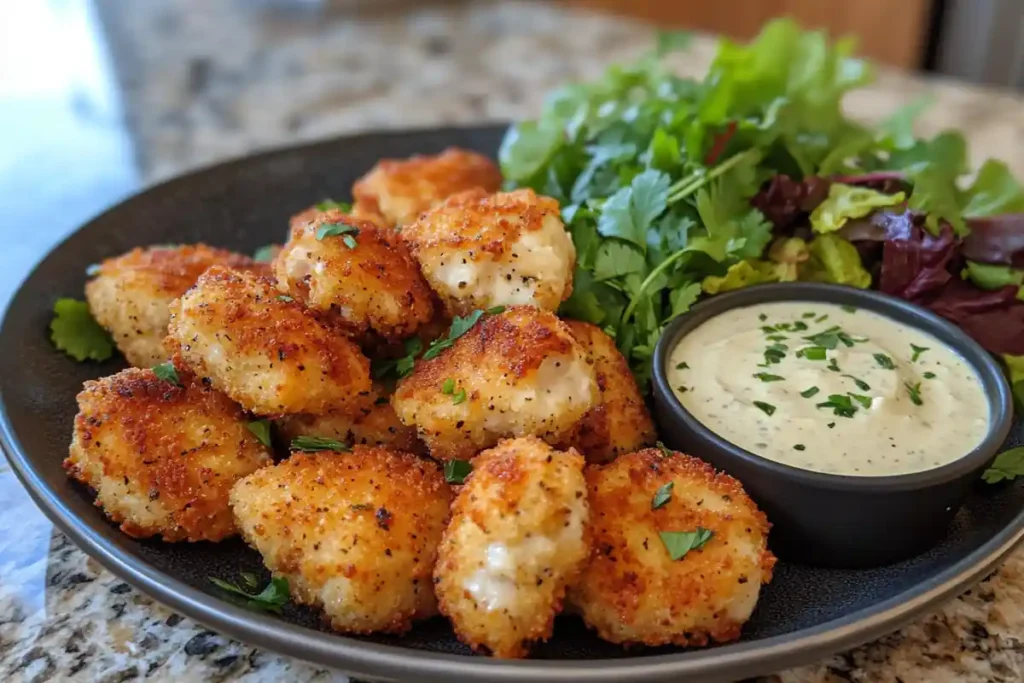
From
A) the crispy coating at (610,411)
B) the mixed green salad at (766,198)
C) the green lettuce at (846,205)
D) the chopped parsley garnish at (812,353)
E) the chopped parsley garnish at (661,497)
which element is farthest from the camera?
the green lettuce at (846,205)

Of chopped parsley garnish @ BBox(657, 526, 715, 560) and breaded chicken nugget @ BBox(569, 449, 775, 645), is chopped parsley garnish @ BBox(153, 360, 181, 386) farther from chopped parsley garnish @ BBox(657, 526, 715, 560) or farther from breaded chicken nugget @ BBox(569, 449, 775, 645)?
chopped parsley garnish @ BBox(657, 526, 715, 560)

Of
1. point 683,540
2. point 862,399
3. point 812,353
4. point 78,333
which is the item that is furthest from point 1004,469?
point 78,333

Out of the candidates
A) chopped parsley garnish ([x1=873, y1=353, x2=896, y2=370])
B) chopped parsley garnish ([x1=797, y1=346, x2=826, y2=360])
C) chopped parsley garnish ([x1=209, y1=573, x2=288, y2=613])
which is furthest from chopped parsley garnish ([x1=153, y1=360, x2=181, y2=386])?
chopped parsley garnish ([x1=873, y1=353, x2=896, y2=370])

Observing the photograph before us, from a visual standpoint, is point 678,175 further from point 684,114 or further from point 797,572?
point 797,572

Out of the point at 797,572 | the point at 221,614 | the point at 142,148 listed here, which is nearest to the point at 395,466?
the point at 221,614

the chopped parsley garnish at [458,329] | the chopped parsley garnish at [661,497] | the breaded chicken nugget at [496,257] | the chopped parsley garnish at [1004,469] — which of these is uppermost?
the breaded chicken nugget at [496,257]

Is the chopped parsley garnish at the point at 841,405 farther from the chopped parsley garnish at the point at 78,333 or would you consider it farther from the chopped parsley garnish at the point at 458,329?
the chopped parsley garnish at the point at 78,333

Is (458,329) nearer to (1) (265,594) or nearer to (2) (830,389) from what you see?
(1) (265,594)

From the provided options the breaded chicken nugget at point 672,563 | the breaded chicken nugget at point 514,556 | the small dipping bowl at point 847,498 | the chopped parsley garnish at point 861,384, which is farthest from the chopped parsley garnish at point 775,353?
the breaded chicken nugget at point 514,556
